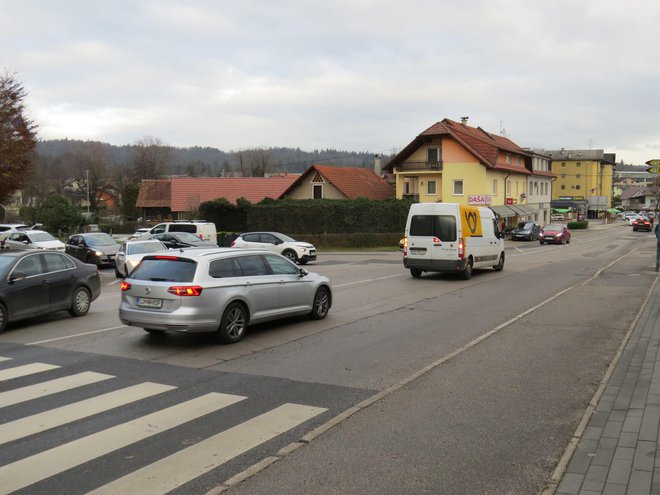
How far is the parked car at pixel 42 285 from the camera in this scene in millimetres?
11094

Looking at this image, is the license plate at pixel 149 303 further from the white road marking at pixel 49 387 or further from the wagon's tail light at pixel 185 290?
the white road marking at pixel 49 387

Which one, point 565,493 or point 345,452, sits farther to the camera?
point 345,452

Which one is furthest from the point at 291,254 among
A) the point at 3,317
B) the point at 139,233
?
the point at 3,317

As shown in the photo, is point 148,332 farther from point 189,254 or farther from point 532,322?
point 532,322

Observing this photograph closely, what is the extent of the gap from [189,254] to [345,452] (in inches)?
215

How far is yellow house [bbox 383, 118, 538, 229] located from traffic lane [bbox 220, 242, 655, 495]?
148 ft

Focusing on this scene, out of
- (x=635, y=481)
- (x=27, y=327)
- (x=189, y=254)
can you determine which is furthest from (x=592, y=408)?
(x=27, y=327)

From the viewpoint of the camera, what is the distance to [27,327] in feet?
38.1

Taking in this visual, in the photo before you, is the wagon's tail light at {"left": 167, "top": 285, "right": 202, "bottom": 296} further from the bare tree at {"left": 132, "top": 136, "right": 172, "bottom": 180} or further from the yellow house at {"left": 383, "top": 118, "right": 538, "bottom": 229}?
the bare tree at {"left": 132, "top": 136, "right": 172, "bottom": 180}

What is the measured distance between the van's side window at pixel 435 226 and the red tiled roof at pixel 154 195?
205ft

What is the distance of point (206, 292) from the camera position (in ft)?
30.2

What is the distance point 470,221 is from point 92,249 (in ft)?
56.5

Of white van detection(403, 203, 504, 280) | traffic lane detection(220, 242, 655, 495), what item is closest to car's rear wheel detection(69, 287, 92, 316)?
traffic lane detection(220, 242, 655, 495)

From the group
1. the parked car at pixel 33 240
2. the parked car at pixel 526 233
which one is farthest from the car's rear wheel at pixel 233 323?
the parked car at pixel 526 233
